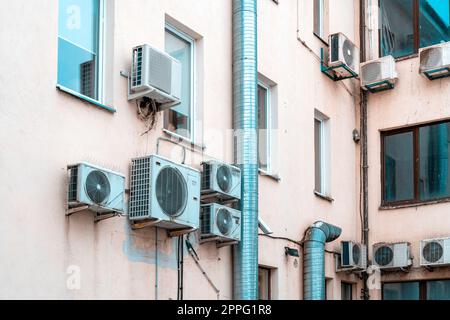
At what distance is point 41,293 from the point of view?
8477 mm

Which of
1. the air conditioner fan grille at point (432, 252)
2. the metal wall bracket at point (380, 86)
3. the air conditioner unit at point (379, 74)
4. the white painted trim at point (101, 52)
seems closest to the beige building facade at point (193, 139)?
the white painted trim at point (101, 52)

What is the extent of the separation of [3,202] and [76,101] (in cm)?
151

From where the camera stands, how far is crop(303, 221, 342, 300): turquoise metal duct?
13.0 meters

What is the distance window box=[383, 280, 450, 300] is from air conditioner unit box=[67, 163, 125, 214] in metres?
7.03

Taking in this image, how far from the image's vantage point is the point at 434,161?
49.3ft

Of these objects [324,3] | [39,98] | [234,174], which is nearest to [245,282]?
[234,174]

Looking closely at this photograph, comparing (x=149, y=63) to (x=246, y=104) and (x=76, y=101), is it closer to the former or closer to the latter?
(x=76, y=101)

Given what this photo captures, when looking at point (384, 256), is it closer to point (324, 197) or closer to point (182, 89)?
point (324, 197)

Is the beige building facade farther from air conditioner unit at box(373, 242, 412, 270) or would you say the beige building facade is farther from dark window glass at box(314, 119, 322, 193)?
air conditioner unit at box(373, 242, 412, 270)

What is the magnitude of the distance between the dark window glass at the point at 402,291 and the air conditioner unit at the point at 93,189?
Answer: 23.1ft

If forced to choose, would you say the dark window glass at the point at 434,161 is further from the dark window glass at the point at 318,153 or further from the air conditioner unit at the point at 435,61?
the dark window glass at the point at 318,153

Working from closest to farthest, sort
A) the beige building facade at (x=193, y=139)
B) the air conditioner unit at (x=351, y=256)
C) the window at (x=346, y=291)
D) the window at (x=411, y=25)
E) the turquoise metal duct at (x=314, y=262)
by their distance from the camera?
the beige building facade at (x=193, y=139), the turquoise metal duct at (x=314, y=262), the air conditioner unit at (x=351, y=256), the window at (x=346, y=291), the window at (x=411, y=25)

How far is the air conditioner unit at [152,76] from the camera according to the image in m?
9.80

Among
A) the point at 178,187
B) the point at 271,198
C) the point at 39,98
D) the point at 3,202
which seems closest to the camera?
the point at 3,202
